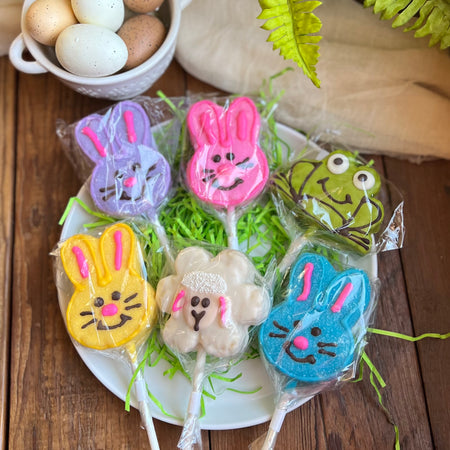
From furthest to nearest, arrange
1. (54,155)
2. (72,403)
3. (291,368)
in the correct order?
(54,155) → (72,403) → (291,368)

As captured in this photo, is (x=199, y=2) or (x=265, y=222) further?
(x=199, y=2)

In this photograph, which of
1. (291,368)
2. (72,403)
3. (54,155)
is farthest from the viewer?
(54,155)

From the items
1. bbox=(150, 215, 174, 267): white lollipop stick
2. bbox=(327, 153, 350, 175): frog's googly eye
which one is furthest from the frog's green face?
bbox=(150, 215, 174, 267): white lollipop stick

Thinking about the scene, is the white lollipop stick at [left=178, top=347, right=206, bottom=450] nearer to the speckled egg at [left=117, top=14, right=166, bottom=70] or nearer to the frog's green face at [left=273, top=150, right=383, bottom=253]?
the frog's green face at [left=273, top=150, right=383, bottom=253]

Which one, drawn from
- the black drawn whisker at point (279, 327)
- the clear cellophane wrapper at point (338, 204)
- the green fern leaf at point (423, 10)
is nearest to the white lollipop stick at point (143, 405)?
the black drawn whisker at point (279, 327)

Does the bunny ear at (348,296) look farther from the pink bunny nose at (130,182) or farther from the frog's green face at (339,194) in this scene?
the pink bunny nose at (130,182)

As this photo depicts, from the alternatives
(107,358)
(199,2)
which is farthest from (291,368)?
(199,2)

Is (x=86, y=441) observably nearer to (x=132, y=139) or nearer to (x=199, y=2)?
(x=132, y=139)

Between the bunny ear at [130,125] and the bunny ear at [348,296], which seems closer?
the bunny ear at [348,296]
